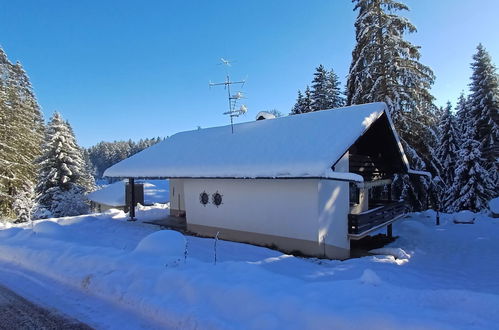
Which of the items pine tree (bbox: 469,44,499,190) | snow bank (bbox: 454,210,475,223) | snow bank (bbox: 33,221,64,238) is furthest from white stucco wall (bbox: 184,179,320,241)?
pine tree (bbox: 469,44,499,190)

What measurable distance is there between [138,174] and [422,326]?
540 inches

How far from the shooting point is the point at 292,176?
9453 mm

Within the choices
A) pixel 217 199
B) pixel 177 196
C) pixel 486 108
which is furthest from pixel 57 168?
pixel 486 108

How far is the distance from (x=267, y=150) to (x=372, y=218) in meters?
4.79

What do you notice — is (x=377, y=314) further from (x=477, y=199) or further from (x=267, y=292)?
(x=477, y=199)

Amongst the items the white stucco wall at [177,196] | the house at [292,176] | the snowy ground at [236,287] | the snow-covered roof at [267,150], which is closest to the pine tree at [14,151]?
the snow-covered roof at [267,150]

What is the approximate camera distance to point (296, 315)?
173 inches

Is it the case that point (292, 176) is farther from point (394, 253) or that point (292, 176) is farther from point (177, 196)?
point (177, 196)

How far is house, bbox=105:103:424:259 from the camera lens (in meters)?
10.0

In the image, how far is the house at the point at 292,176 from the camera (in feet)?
32.9

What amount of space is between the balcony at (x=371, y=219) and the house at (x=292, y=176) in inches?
1.4

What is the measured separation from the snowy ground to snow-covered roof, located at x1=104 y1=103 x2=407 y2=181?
106 inches

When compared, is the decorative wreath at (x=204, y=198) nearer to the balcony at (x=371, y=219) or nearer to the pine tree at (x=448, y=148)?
the balcony at (x=371, y=219)

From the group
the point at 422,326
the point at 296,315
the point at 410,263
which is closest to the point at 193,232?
the point at 410,263
